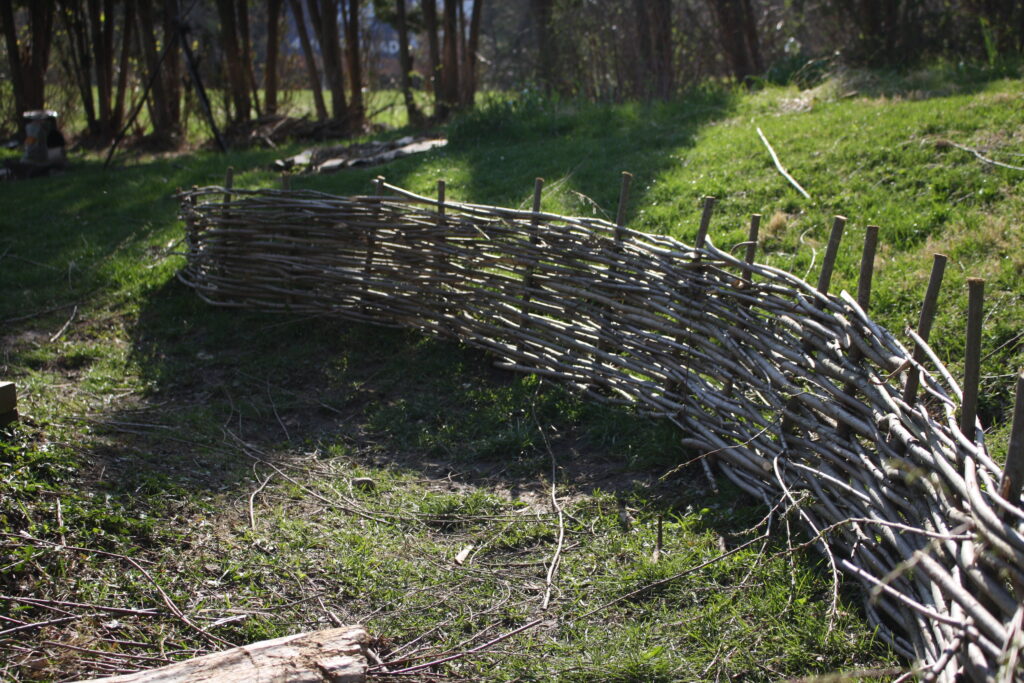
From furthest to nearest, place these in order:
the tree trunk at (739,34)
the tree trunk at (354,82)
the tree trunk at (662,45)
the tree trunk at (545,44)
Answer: the tree trunk at (354,82)
the tree trunk at (545,44)
the tree trunk at (739,34)
the tree trunk at (662,45)

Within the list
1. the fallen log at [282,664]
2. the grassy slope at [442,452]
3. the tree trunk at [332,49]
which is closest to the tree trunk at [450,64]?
the tree trunk at [332,49]

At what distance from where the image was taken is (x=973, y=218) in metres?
5.00

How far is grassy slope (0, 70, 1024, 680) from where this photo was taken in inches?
108

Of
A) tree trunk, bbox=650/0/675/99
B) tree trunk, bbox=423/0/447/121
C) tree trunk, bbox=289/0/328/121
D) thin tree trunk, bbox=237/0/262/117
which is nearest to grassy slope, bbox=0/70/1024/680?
tree trunk, bbox=650/0/675/99

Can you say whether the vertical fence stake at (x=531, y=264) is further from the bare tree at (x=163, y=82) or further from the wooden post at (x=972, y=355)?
the bare tree at (x=163, y=82)

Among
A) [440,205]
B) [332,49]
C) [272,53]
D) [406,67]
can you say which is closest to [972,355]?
[440,205]

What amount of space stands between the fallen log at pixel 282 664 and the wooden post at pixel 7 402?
1740 mm

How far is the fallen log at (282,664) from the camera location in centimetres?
222

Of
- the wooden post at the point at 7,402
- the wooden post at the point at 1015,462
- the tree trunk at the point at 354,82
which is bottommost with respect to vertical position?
the wooden post at the point at 7,402

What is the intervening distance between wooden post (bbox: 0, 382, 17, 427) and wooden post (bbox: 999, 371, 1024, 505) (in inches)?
136

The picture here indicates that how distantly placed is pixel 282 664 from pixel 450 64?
9.95m

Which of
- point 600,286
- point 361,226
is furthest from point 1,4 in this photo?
point 600,286

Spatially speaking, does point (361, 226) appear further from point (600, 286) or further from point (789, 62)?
point (789, 62)

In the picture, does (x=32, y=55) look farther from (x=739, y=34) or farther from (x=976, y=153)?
(x=976, y=153)
